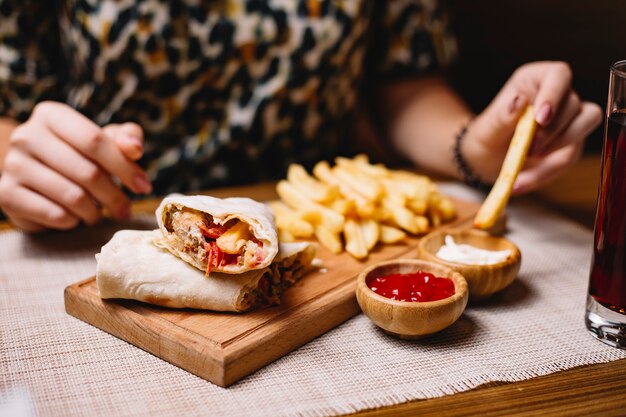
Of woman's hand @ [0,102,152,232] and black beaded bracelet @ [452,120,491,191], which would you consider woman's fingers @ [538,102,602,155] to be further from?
woman's hand @ [0,102,152,232]

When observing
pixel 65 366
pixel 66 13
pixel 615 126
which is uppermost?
pixel 615 126

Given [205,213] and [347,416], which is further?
[205,213]

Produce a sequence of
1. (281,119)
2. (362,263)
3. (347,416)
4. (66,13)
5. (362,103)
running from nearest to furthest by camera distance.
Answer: (347,416) → (362,263) → (66,13) → (281,119) → (362,103)

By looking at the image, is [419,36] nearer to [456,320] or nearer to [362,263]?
[362,263]

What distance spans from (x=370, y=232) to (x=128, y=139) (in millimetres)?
708

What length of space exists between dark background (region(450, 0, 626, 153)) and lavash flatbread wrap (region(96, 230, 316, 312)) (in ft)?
7.85

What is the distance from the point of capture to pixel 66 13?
91.2 inches

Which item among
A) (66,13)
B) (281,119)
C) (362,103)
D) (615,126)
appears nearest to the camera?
(615,126)

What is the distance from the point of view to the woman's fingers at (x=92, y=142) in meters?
1.83

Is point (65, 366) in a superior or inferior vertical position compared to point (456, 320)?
inferior

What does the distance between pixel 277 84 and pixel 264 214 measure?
99 centimetres

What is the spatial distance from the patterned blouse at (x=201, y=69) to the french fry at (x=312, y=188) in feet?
1.39

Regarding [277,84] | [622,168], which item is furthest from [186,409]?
[277,84]

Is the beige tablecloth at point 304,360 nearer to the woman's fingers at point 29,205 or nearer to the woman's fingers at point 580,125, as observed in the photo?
the woman's fingers at point 29,205
